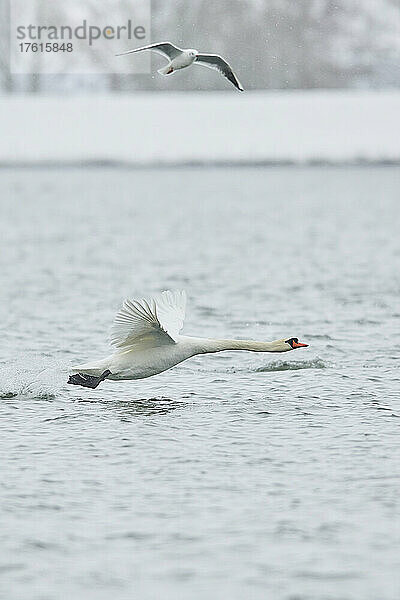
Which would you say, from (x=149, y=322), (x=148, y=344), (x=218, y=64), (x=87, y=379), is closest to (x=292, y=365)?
(x=148, y=344)

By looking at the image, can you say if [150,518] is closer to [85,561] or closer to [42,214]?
[85,561]

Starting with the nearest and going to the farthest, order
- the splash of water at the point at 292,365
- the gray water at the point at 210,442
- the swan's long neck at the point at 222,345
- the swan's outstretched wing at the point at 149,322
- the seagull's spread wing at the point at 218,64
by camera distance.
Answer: the gray water at the point at 210,442 → the swan's outstretched wing at the point at 149,322 → the swan's long neck at the point at 222,345 → the seagull's spread wing at the point at 218,64 → the splash of water at the point at 292,365

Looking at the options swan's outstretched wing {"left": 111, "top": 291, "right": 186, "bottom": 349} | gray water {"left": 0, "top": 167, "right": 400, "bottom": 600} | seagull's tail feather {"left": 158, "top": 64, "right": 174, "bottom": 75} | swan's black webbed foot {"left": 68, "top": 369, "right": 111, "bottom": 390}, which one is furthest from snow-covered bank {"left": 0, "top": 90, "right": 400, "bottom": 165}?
swan's black webbed foot {"left": 68, "top": 369, "right": 111, "bottom": 390}

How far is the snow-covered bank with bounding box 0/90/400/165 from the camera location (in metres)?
44.9

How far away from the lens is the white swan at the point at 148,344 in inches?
406

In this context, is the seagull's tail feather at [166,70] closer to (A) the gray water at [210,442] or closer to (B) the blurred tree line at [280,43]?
(A) the gray water at [210,442]

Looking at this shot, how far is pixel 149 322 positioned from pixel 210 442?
1296mm

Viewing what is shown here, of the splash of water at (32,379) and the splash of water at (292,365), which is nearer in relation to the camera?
the splash of water at (32,379)

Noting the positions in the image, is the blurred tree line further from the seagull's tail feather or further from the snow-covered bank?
the seagull's tail feather

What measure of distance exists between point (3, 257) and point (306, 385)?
1245cm

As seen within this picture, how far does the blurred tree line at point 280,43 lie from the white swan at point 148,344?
4104cm

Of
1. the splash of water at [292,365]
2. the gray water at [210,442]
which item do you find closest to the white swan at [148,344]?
the gray water at [210,442]

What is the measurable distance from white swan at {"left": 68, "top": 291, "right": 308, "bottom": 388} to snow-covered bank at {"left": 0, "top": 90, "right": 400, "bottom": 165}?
34.6 metres

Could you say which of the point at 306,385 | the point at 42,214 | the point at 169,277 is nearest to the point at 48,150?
the point at 42,214
